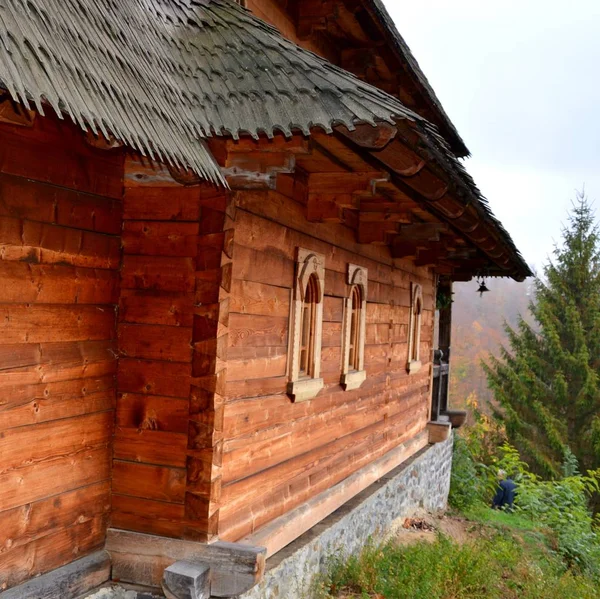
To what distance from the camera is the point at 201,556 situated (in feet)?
13.0

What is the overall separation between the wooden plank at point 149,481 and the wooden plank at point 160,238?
1.27 metres

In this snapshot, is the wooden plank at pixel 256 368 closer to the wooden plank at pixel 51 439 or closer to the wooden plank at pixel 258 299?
the wooden plank at pixel 258 299

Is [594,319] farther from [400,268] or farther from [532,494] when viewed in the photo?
[400,268]

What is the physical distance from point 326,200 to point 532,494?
28.2ft

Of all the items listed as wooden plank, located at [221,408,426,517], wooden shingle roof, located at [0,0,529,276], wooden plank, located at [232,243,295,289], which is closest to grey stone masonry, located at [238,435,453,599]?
wooden plank, located at [221,408,426,517]

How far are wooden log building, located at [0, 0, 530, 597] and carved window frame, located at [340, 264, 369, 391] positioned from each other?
2.48ft

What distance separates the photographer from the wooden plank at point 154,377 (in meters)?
4.06

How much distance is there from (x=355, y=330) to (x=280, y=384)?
6.52ft

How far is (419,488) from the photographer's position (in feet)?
30.3

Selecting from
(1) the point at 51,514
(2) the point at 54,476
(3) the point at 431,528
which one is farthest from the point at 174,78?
(3) the point at 431,528

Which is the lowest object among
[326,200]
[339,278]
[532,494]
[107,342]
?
[532,494]

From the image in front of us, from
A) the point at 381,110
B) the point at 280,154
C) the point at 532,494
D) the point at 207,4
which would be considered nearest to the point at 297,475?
the point at 280,154

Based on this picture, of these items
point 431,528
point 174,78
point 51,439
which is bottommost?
point 431,528

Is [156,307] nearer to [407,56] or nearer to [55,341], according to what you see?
[55,341]
